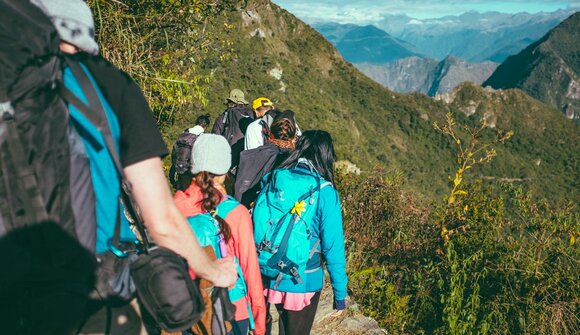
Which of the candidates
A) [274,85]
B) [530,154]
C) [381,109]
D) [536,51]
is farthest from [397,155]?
[536,51]

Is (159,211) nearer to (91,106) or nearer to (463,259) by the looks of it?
(91,106)

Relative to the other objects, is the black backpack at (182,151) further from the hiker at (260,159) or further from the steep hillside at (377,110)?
the steep hillside at (377,110)

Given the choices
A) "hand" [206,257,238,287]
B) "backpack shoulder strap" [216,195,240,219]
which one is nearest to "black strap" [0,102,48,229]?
"hand" [206,257,238,287]

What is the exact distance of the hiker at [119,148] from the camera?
1150 mm

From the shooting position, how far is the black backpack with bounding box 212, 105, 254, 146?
5.46 m

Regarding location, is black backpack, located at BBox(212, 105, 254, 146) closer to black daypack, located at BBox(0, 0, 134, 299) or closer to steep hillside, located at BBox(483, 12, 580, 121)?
black daypack, located at BBox(0, 0, 134, 299)

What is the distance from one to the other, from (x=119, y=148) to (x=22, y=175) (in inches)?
10.8

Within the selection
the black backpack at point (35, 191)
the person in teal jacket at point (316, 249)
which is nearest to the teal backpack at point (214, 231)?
the person in teal jacket at point (316, 249)

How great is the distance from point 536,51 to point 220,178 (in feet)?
718

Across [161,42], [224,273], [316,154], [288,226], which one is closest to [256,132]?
[316,154]

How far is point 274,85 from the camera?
6631 cm

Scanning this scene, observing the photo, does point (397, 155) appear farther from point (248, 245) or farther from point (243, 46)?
point (248, 245)

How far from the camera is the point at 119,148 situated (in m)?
1.26

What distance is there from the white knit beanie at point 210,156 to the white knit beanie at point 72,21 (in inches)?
47.5
